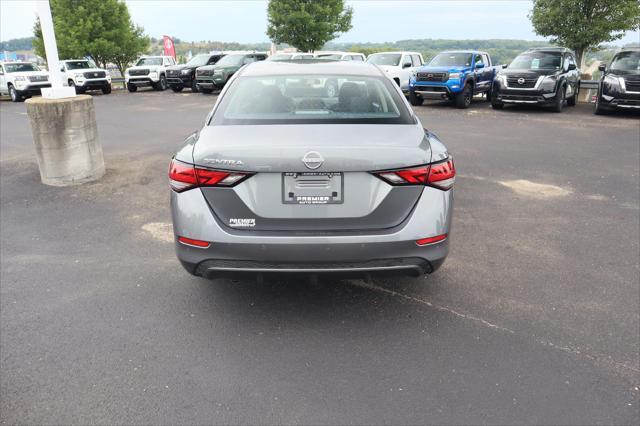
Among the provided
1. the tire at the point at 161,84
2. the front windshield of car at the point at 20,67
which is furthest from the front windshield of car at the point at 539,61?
the front windshield of car at the point at 20,67

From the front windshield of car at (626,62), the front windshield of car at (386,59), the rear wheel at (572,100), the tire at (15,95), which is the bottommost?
the rear wheel at (572,100)

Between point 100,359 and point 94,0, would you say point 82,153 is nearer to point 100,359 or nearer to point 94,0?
point 100,359

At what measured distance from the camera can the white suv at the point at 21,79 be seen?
23922 mm

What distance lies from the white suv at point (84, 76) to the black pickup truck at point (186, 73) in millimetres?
3711

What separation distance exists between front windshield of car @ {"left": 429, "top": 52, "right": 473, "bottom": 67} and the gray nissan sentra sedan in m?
16.3

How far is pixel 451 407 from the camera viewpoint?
8.81 ft

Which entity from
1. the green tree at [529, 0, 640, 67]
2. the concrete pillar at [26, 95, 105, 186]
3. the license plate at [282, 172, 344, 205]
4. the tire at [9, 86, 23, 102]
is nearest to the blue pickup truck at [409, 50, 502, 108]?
the green tree at [529, 0, 640, 67]

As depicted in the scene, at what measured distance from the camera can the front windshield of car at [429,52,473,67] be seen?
18.3m

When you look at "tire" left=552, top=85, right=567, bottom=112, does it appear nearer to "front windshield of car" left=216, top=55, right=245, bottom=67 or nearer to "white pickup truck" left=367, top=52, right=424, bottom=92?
"white pickup truck" left=367, top=52, right=424, bottom=92

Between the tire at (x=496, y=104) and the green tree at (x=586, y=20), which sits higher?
the green tree at (x=586, y=20)

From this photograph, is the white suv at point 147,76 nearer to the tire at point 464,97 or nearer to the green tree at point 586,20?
the tire at point 464,97

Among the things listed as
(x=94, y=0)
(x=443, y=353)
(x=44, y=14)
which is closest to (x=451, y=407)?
(x=443, y=353)

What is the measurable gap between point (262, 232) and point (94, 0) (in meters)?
34.9

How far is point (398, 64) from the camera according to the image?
21.5 meters
